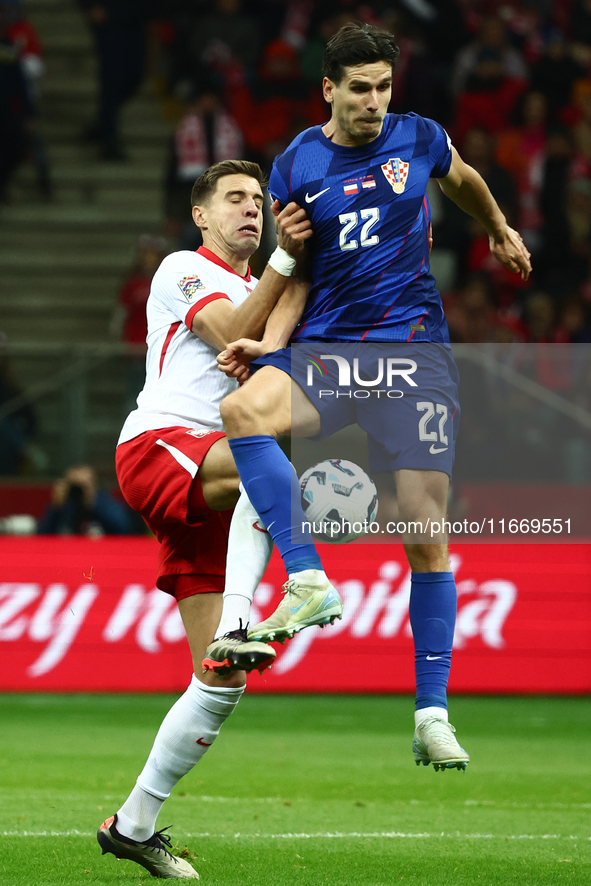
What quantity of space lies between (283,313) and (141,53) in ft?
40.0

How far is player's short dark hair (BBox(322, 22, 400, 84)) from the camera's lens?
14.0ft

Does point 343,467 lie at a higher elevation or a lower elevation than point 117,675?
higher

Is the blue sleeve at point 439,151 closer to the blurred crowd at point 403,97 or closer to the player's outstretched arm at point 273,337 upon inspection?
the player's outstretched arm at point 273,337

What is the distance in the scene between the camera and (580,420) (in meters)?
10.1

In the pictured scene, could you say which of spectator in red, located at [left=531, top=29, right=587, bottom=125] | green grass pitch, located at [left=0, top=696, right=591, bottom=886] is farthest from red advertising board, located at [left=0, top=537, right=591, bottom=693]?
spectator in red, located at [left=531, top=29, right=587, bottom=125]

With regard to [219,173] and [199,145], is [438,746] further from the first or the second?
[199,145]

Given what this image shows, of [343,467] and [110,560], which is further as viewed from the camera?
[110,560]

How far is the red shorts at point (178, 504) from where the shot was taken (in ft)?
15.2

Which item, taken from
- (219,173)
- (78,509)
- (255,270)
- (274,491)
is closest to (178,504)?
(274,491)

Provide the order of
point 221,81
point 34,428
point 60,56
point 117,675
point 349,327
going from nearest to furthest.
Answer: point 349,327
point 117,675
point 34,428
point 221,81
point 60,56

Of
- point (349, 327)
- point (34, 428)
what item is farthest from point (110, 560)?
point (349, 327)

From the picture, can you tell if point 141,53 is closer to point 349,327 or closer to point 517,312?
point 517,312

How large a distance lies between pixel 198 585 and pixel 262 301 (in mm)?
1143

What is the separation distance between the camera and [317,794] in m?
6.70
